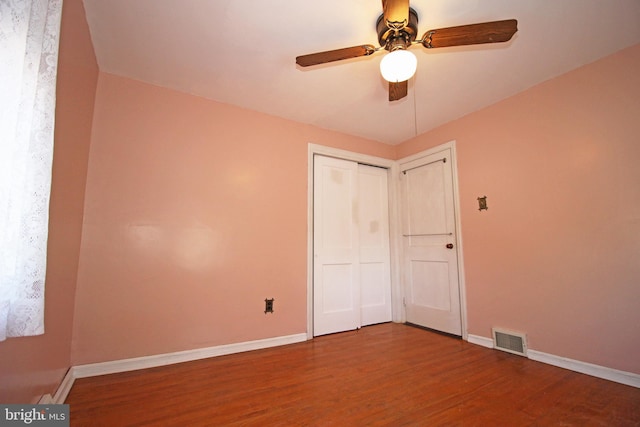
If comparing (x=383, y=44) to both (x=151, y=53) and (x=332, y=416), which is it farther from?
(x=332, y=416)

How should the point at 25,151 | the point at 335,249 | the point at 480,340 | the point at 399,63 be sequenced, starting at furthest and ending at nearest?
the point at 335,249 → the point at 480,340 → the point at 399,63 → the point at 25,151

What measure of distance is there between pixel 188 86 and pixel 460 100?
2.69 m

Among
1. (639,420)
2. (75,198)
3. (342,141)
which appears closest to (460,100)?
(342,141)

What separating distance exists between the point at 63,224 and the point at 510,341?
3613 millimetres

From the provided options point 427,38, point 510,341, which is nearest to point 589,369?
point 510,341

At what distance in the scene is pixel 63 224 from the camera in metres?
1.60

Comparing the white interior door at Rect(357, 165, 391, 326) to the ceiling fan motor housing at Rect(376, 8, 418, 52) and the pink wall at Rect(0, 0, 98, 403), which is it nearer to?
the ceiling fan motor housing at Rect(376, 8, 418, 52)

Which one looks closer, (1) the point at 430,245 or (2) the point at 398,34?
(2) the point at 398,34

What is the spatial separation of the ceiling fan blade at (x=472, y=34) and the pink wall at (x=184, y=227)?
1.82 m

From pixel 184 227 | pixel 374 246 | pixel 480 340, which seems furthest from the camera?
pixel 374 246

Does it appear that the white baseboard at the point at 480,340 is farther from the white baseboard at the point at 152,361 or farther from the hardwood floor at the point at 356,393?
the white baseboard at the point at 152,361

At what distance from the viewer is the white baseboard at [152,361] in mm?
1735

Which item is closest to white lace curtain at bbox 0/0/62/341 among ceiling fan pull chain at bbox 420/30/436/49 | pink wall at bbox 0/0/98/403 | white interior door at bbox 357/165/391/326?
pink wall at bbox 0/0/98/403

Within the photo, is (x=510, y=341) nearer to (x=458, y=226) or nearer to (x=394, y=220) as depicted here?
(x=458, y=226)
